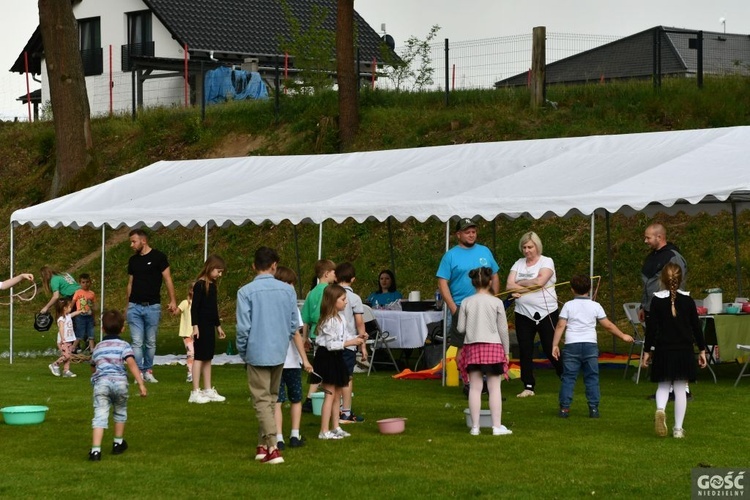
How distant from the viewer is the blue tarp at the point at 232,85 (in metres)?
35.6

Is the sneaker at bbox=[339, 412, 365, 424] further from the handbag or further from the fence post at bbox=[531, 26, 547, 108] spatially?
the fence post at bbox=[531, 26, 547, 108]

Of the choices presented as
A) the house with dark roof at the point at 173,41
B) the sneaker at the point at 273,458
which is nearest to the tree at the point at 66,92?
the house with dark roof at the point at 173,41

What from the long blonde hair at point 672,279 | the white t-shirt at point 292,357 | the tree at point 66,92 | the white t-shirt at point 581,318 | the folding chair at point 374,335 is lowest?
the folding chair at point 374,335

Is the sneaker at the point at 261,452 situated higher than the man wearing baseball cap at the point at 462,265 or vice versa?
the man wearing baseball cap at the point at 462,265

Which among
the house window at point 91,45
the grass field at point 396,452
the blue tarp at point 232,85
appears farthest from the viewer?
the house window at point 91,45

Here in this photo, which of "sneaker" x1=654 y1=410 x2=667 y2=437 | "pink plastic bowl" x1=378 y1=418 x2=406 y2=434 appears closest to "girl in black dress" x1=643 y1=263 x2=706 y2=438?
"sneaker" x1=654 y1=410 x2=667 y2=437

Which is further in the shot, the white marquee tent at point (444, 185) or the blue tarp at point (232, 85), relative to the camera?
the blue tarp at point (232, 85)

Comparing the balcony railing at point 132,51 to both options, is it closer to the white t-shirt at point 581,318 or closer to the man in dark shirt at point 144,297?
the man in dark shirt at point 144,297

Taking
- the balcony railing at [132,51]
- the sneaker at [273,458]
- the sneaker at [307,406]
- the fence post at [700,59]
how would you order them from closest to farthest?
the sneaker at [273,458] < the sneaker at [307,406] < the fence post at [700,59] < the balcony railing at [132,51]

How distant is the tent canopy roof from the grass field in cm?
193

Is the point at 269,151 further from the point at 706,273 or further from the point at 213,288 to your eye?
the point at 213,288

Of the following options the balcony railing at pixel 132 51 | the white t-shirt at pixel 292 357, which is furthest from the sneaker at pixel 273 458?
the balcony railing at pixel 132 51

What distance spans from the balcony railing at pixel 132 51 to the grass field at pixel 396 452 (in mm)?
27975

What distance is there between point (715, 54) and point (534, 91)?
1497 cm
